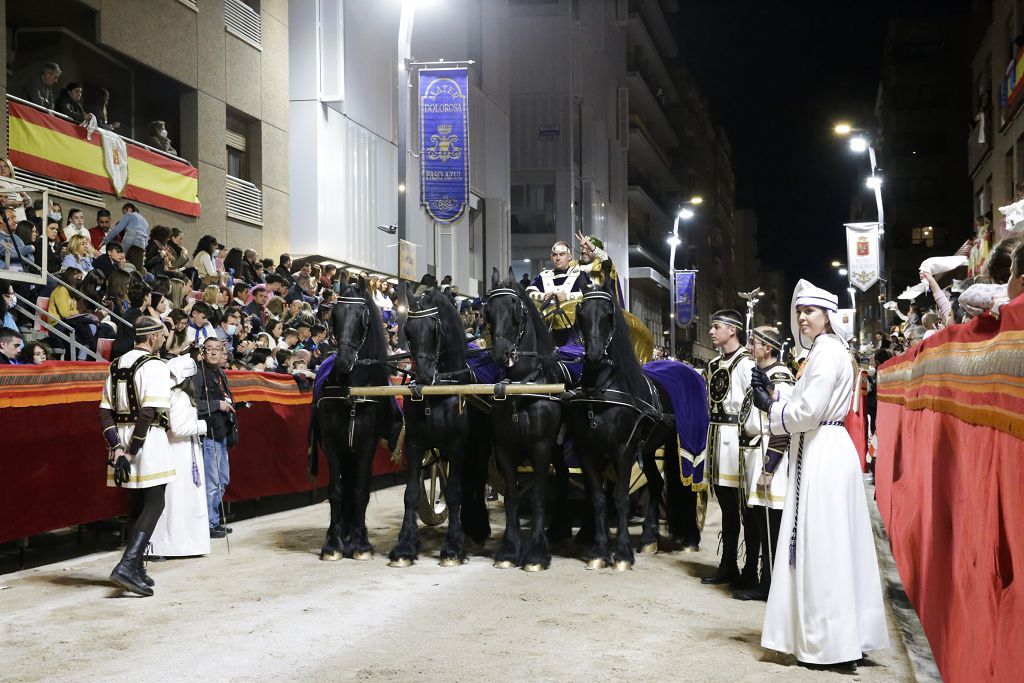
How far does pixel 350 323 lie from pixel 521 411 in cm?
189

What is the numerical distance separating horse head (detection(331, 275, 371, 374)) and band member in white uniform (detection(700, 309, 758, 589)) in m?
3.39

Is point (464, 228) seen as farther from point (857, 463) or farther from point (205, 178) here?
point (857, 463)

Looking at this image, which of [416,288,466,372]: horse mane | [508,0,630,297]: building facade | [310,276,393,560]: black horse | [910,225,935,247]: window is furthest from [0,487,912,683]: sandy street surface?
[910,225,935,247]: window

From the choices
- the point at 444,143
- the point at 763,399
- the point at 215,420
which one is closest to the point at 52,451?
the point at 215,420

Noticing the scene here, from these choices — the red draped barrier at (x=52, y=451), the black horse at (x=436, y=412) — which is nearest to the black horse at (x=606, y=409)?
the black horse at (x=436, y=412)

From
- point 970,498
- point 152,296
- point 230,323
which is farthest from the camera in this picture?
point 230,323

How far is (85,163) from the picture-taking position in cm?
1828

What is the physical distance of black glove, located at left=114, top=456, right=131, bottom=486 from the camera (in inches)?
331

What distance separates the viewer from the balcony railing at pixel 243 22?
75.4 ft

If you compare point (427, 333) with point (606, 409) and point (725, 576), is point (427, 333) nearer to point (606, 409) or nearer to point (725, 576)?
point (606, 409)

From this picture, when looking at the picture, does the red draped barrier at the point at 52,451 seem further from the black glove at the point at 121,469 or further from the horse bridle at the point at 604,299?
the horse bridle at the point at 604,299

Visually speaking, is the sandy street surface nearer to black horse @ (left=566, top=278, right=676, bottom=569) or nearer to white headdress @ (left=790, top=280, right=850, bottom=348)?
black horse @ (left=566, top=278, right=676, bottom=569)

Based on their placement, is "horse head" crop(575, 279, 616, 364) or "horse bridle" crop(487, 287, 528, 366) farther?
"horse bridle" crop(487, 287, 528, 366)

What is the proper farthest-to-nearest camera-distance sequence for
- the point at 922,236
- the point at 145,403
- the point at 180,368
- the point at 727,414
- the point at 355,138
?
the point at 922,236, the point at 355,138, the point at 180,368, the point at 727,414, the point at 145,403
